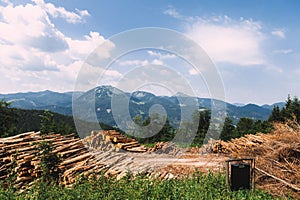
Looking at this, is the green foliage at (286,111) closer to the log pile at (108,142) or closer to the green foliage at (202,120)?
the green foliage at (202,120)

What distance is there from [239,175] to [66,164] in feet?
15.6

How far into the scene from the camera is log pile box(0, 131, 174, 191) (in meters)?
6.96

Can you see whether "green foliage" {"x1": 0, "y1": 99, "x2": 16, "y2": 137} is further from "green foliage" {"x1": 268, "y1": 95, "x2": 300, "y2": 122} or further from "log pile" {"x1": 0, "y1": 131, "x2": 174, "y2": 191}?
"green foliage" {"x1": 268, "y1": 95, "x2": 300, "y2": 122}

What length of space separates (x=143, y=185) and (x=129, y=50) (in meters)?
5.40

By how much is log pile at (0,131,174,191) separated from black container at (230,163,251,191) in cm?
194

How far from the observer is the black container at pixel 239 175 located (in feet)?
16.6

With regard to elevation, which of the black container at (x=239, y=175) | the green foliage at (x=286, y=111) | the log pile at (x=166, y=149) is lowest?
the log pile at (x=166, y=149)

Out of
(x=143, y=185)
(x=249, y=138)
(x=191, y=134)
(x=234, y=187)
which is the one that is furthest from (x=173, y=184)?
(x=191, y=134)

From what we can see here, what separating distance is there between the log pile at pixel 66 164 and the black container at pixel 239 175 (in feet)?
6.38

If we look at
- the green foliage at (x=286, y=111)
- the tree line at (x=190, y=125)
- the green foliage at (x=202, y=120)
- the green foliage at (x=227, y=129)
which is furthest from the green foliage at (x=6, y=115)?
the green foliage at (x=286, y=111)

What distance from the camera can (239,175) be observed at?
509 centimetres

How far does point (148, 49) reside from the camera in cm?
988

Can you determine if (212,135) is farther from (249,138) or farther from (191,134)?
(249,138)

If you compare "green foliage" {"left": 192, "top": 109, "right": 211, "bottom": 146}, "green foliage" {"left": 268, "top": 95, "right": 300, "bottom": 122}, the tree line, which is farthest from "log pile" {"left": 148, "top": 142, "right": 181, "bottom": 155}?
"green foliage" {"left": 268, "top": 95, "right": 300, "bottom": 122}
